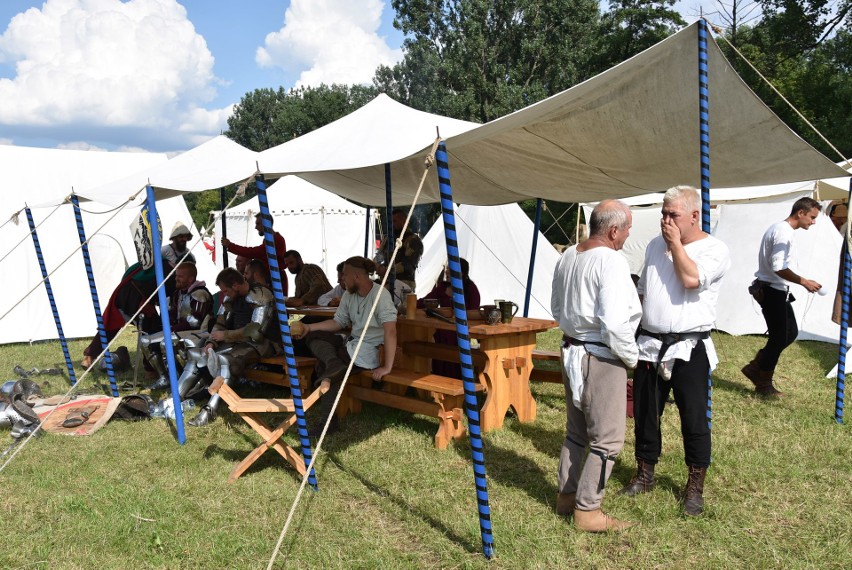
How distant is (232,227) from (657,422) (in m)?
12.0

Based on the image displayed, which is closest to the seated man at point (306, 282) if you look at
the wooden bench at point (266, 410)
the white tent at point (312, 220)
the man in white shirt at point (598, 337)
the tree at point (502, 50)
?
the wooden bench at point (266, 410)

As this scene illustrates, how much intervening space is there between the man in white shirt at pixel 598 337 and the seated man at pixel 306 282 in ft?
11.1

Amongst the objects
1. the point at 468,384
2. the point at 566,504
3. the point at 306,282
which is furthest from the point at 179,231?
the point at 566,504

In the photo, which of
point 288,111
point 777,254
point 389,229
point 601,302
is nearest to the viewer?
point 601,302

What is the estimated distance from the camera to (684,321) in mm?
2723

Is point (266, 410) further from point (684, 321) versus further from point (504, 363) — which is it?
point (684, 321)

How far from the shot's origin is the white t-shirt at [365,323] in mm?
4055

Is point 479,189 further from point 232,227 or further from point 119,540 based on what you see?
point 232,227

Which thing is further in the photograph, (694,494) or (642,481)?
(642,481)

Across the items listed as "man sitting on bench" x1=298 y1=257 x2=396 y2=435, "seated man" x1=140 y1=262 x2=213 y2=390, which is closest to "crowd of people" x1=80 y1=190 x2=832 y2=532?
"man sitting on bench" x1=298 y1=257 x2=396 y2=435

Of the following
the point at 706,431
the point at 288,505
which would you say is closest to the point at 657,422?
the point at 706,431

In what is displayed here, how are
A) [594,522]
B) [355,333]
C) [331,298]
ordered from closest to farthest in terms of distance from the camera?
1. [594,522]
2. [355,333]
3. [331,298]

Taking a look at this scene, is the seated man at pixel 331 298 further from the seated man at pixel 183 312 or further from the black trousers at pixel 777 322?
the black trousers at pixel 777 322

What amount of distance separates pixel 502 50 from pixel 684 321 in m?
24.4
